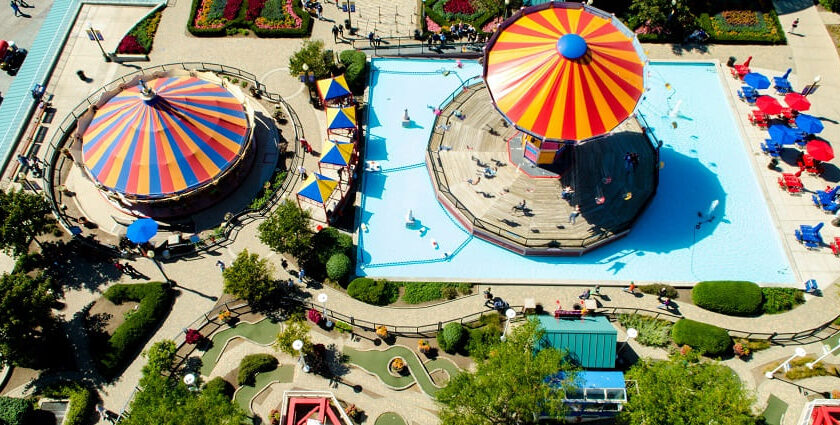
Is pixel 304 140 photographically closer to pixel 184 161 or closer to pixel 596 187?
pixel 184 161

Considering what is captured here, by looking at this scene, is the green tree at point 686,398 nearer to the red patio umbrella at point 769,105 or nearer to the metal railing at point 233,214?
the red patio umbrella at point 769,105

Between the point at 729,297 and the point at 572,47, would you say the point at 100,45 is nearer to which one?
the point at 572,47

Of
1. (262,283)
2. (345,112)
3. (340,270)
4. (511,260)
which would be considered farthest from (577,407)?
(345,112)

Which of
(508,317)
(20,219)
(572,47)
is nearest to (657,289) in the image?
(508,317)

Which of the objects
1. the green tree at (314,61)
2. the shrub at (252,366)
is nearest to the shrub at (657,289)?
the shrub at (252,366)

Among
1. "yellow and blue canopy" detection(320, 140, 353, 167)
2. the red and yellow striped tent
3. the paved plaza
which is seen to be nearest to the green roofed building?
the paved plaza

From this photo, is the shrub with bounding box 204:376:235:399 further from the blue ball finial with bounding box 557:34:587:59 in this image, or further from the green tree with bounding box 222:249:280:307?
the blue ball finial with bounding box 557:34:587:59
